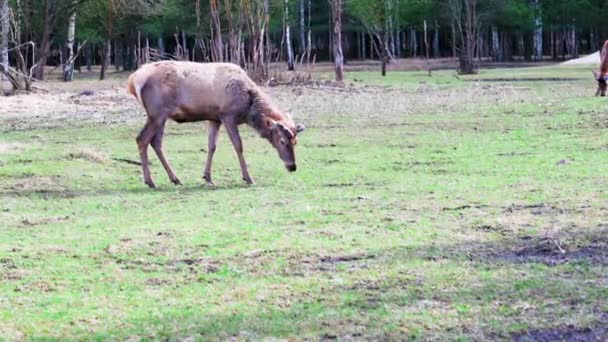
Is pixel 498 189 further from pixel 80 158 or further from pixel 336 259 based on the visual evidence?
pixel 80 158

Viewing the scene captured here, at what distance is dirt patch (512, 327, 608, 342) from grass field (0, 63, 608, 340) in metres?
0.02

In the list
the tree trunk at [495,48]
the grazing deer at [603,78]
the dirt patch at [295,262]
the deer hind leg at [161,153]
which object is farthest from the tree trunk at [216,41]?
the tree trunk at [495,48]

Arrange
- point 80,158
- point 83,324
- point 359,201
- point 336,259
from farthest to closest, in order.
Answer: point 80,158
point 359,201
point 336,259
point 83,324

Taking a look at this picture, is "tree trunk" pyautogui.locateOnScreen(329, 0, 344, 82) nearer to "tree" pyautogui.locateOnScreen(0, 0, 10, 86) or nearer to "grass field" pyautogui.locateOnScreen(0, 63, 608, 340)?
"tree" pyautogui.locateOnScreen(0, 0, 10, 86)

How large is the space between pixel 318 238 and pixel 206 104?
4.84m

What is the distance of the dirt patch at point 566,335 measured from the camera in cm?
563

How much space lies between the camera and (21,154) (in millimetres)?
14727

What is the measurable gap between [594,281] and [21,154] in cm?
977

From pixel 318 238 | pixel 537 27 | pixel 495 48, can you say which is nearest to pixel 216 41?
pixel 318 238

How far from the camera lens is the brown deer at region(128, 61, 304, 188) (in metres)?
13.0

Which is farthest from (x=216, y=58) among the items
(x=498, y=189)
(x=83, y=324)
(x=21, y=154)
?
(x=83, y=324)

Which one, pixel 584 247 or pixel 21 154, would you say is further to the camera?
pixel 21 154

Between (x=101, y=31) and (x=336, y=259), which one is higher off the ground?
(x=101, y=31)

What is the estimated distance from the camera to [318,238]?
8.65 meters
